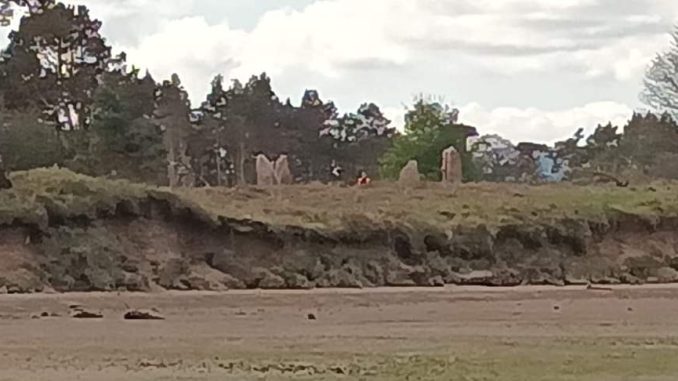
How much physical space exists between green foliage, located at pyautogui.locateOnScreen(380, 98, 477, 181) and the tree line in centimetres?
7

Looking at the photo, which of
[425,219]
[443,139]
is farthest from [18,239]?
[443,139]

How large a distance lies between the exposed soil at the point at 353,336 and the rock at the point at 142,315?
0.22m

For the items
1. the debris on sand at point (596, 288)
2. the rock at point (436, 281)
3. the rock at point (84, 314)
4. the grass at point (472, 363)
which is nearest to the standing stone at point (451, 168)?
the rock at point (436, 281)

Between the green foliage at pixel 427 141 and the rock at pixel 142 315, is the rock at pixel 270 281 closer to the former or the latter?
the rock at pixel 142 315

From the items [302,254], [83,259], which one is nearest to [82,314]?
[83,259]

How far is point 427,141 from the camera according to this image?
52844mm

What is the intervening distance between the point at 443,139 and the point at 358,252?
963 inches

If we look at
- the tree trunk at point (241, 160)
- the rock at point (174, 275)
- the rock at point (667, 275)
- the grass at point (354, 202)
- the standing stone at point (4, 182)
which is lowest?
the rock at point (667, 275)

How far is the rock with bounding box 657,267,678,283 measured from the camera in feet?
97.0

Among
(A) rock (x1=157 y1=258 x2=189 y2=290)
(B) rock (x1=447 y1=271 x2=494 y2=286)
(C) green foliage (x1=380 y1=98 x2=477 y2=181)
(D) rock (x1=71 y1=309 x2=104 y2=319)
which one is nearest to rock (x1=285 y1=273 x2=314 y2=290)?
(A) rock (x1=157 y1=258 x2=189 y2=290)

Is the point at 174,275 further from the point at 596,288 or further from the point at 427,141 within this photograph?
the point at 427,141

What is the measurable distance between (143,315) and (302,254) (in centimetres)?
851

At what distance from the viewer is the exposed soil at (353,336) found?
1298 cm

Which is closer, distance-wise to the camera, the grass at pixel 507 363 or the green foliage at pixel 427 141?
the grass at pixel 507 363
